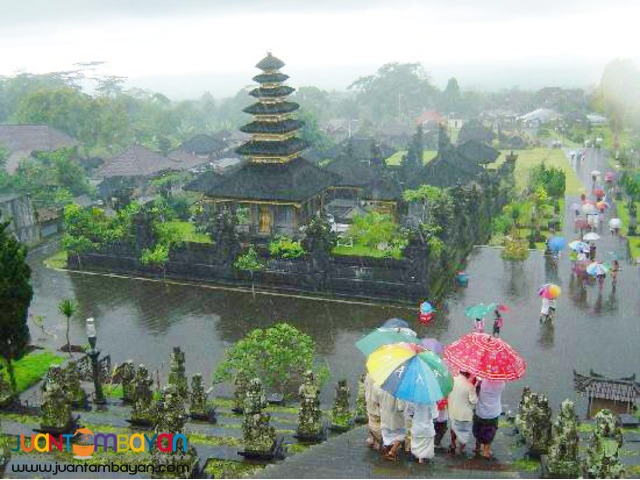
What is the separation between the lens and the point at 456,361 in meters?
10.5

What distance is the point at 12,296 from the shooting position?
15.4 m

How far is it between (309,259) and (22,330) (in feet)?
43.6

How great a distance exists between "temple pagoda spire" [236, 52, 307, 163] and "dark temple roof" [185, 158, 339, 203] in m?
0.63

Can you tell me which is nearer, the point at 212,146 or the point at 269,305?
the point at 269,305

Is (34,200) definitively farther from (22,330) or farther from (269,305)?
(22,330)

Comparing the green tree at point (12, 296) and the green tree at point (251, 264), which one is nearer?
the green tree at point (12, 296)

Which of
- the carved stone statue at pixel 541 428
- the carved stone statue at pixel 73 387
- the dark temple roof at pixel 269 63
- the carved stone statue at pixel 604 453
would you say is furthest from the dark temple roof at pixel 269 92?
the carved stone statue at pixel 604 453

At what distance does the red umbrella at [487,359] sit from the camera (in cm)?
1026

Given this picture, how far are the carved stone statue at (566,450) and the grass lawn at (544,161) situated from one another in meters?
Answer: 36.5

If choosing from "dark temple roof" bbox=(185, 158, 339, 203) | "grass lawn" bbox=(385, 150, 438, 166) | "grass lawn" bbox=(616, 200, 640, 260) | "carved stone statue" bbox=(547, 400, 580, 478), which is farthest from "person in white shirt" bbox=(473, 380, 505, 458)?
"grass lawn" bbox=(385, 150, 438, 166)

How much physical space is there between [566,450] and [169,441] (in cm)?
677

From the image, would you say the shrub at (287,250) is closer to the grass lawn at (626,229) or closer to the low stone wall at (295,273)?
the low stone wall at (295,273)

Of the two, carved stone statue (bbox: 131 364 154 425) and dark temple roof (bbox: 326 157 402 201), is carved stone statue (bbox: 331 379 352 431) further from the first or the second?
dark temple roof (bbox: 326 157 402 201)

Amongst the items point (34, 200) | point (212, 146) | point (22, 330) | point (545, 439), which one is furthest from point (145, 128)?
point (545, 439)
